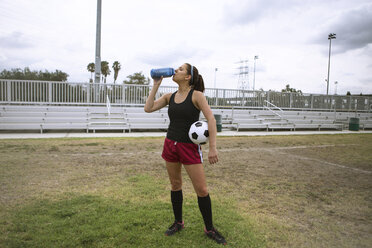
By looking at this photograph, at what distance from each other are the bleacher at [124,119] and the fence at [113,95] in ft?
1.98

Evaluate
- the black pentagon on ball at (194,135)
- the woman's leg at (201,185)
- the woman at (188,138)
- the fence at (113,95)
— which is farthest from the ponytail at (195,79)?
the fence at (113,95)

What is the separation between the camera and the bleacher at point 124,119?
1307cm

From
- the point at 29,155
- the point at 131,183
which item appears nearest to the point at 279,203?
the point at 131,183

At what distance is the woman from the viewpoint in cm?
286

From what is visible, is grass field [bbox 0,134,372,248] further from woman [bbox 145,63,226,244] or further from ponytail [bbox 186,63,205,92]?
ponytail [bbox 186,63,205,92]

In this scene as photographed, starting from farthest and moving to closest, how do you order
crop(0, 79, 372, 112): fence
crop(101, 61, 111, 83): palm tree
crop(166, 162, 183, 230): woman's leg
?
1. crop(101, 61, 111, 83): palm tree
2. crop(0, 79, 372, 112): fence
3. crop(166, 162, 183, 230): woman's leg

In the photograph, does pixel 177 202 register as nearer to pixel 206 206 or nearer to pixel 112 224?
pixel 206 206

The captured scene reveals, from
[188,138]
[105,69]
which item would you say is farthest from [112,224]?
[105,69]

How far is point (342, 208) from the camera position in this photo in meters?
4.10

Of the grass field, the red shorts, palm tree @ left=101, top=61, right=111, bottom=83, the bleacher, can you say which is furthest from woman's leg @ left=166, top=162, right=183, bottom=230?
palm tree @ left=101, top=61, right=111, bottom=83

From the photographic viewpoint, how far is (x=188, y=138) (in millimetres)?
2895

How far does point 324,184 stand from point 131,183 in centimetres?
390

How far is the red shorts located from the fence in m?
12.8

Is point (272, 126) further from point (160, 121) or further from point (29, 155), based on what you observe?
point (29, 155)
